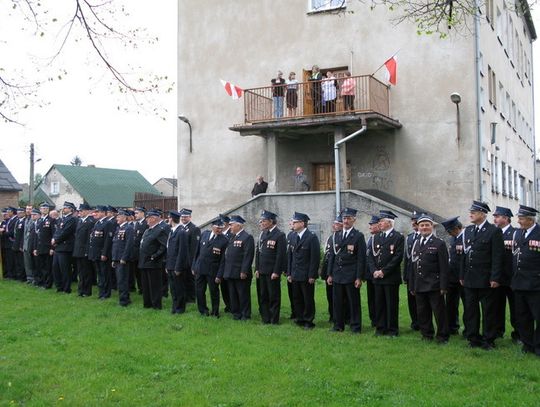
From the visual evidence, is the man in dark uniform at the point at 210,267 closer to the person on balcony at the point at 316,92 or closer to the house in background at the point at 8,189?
the person on balcony at the point at 316,92

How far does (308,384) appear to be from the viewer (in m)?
7.56

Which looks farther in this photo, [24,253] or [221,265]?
[24,253]

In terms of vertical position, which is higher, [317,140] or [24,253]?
[317,140]

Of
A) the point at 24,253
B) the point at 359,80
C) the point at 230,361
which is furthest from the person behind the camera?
the point at 359,80

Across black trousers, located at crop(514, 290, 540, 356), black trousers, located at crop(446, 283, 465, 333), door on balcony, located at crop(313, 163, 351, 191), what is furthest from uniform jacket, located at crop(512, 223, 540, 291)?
door on balcony, located at crop(313, 163, 351, 191)

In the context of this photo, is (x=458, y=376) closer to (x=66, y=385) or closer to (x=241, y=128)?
(x=66, y=385)

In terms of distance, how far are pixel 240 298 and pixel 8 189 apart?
19497mm

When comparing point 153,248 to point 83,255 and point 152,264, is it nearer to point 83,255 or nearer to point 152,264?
point 152,264

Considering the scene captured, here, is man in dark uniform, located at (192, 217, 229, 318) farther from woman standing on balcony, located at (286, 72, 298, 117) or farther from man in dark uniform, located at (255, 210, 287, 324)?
woman standing on balcony, located at (286, 72, 298, 117)

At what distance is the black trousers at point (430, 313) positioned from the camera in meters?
9.82

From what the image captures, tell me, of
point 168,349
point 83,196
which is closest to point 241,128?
point 168,349

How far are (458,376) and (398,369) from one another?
2.42 feet

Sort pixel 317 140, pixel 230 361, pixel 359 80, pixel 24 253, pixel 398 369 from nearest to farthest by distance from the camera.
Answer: pixel 398 369 < pixel 230 361 < pixel 24 253 < pixel 359 80 < pixel 317 140

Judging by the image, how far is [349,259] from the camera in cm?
1102
